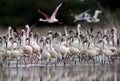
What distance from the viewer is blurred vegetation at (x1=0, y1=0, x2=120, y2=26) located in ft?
154

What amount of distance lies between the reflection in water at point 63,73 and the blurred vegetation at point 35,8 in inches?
889

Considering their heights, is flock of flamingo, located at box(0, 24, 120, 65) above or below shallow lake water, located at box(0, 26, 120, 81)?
above

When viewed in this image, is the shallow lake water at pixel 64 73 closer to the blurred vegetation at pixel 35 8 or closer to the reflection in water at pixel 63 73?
the reflection in water at pixel 63 73

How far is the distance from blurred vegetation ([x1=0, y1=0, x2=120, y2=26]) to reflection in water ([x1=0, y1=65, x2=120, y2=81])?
889 inches

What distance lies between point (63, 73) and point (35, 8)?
85.6 feet

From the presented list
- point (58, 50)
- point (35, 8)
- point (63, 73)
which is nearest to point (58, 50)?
point (58, 50)

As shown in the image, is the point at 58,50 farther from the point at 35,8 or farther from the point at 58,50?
the point at 35,8

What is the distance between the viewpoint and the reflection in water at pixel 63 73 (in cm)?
2064

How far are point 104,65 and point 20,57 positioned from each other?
276cm

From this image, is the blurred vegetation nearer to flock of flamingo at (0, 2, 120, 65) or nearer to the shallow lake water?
flock of flamingo at (0, 2, 120, 65)

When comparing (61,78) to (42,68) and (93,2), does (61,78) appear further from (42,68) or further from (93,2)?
(93,2)

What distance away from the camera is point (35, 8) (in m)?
47.8

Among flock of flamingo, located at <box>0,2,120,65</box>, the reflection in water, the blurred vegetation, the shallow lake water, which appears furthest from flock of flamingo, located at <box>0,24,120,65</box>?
the blurred vegetation

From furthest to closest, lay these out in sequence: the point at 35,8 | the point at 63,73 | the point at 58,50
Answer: the point at 35,8
the point at 58,50
the point at 63,73
